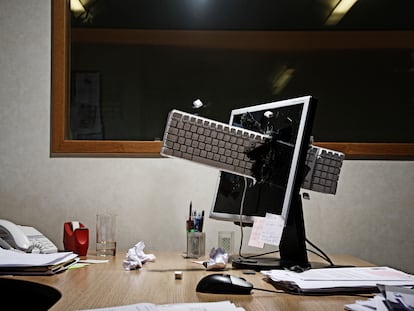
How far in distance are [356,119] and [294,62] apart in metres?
0.40

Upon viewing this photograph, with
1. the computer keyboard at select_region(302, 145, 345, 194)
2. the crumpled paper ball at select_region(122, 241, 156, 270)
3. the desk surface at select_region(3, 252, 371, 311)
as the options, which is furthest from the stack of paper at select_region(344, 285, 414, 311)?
the crumpled paper ball at select_region(122, 241, 156, 270)

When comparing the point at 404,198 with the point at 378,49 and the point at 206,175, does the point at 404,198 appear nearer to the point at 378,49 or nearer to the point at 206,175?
the point at 378,49

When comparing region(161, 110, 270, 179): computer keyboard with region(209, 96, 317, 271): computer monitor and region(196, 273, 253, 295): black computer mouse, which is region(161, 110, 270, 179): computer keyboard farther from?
region(196, 273, 253, 295): black computer mouse

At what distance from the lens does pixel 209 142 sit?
1677mm

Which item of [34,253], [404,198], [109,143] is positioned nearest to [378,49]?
Result: [404,198]

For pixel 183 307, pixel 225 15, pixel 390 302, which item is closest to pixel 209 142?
pixel 183 307

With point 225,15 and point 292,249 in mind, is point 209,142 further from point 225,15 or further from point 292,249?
point 225,15

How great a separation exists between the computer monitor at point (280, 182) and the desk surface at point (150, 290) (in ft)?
0.59

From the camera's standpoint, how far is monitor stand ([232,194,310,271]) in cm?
168

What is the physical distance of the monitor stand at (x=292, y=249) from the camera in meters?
1.68

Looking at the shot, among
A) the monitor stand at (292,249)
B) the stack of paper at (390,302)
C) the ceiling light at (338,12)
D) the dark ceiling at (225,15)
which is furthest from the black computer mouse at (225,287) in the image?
the ceiling light at (338,12)

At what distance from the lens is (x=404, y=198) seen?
2357mm

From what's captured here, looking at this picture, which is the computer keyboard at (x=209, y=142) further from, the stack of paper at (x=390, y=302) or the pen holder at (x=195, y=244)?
the stack of paper at (x=390, y=302)

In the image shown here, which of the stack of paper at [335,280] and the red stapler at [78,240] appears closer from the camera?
the stack of paper at [335,280]
